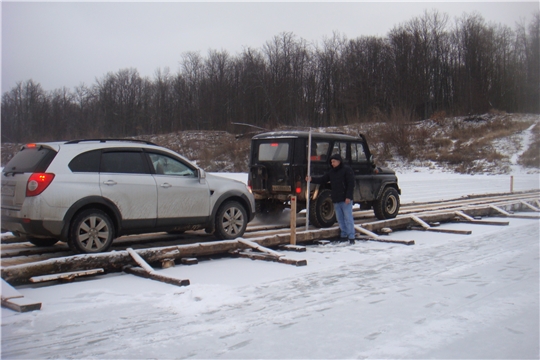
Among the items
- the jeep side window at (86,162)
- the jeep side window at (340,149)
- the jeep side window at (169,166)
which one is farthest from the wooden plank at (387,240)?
the jeep side window at (86,162)

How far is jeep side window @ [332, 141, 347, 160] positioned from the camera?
1211 cm

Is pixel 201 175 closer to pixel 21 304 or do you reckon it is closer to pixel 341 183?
pixel 341 183

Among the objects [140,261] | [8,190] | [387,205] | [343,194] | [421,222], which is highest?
[8,190]

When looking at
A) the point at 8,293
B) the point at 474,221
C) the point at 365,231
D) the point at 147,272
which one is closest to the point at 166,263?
the point at 147,272

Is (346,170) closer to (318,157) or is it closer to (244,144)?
(318,157)

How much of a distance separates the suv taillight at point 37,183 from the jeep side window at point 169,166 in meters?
1.81

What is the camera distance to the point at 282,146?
1173 cm

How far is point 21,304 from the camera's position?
222 inches

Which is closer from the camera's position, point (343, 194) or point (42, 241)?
point (42, 241)

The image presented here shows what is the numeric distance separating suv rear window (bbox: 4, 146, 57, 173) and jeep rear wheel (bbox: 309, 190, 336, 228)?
5736 millimetres

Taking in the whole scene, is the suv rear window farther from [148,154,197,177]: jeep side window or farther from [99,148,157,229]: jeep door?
[148,154,197,177]: jeep side window

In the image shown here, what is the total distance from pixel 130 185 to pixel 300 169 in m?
4.35

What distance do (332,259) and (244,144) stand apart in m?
39.6

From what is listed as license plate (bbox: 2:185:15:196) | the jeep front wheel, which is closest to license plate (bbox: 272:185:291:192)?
the jeep front wheel
